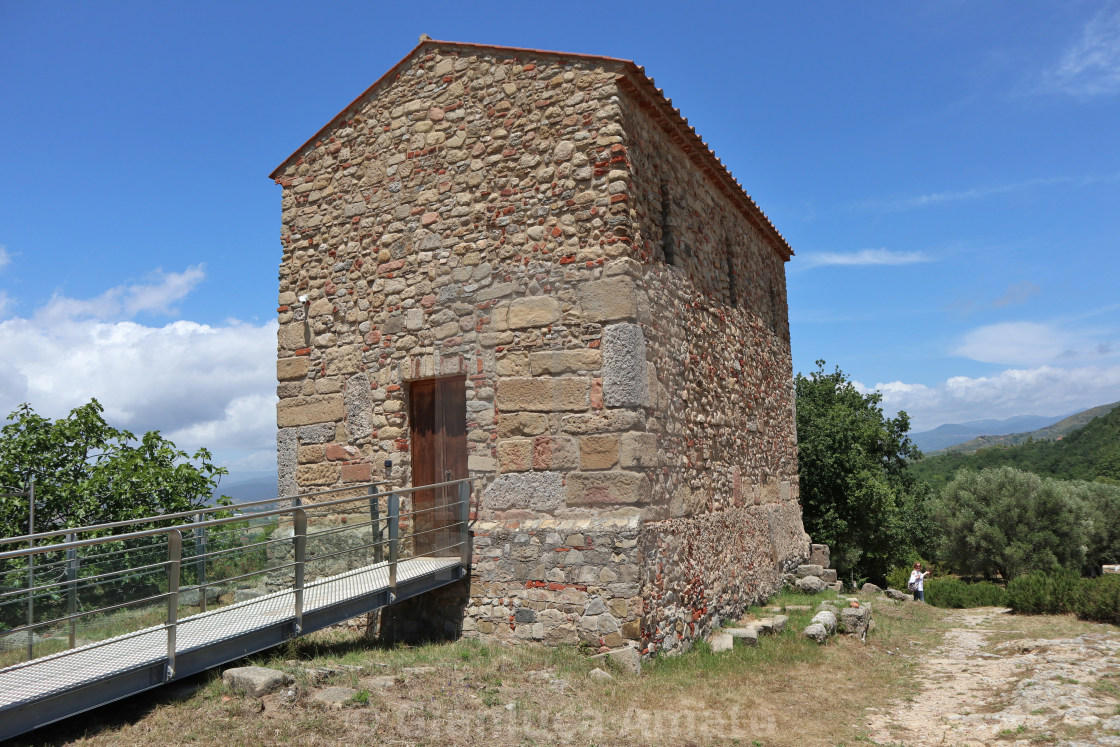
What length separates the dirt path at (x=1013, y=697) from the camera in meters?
6.17

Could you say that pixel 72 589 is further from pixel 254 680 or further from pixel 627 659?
pixel 627 659

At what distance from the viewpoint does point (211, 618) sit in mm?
6414

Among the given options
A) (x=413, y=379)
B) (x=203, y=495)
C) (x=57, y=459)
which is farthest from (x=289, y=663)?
(x=57, y=459)

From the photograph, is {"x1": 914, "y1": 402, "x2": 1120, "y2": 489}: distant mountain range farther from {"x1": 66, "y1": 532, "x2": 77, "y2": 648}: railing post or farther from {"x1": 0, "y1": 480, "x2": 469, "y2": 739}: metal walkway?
{"x1": 66, "y1": 532, "x2": 77, "y2": 648}: railing post

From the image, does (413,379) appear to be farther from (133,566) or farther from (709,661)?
(709,661)

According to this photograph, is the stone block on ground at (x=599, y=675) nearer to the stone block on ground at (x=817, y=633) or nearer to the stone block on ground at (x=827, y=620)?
the stone block on ground at (x=817, y=633)

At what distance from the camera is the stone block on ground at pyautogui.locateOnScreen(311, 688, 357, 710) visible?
18.7ft

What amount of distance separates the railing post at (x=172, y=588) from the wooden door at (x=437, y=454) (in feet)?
10.3

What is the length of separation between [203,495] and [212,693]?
8101 millimetres

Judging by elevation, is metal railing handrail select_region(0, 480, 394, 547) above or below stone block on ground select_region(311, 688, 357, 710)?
above

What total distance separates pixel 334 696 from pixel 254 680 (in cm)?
62

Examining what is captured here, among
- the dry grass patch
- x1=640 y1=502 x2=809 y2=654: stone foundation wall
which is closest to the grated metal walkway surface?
x1=640 y1=502 x2=809 y2=654: stone foundation wall

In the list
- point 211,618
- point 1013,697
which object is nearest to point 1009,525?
point 1013,697

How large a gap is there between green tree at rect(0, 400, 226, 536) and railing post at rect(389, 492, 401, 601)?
6.35m
